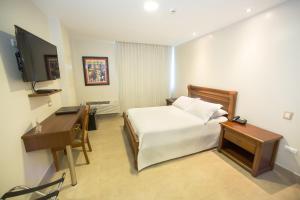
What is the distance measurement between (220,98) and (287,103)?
112cm

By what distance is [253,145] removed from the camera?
1.90 meters

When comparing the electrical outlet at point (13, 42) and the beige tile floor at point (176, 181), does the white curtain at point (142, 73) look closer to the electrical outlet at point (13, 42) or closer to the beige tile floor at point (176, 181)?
the beige tile floor at point (176, 181)

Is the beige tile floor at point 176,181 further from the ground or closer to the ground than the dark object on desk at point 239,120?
closer to the ground

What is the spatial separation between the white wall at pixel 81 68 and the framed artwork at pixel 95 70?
10 centimetres

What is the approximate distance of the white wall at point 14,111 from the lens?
4.03 ft

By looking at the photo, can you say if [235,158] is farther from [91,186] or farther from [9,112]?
[9,112]

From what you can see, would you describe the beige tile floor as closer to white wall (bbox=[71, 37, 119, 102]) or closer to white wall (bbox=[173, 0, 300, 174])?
white wall (bbox=[173, 0, 300, 174])

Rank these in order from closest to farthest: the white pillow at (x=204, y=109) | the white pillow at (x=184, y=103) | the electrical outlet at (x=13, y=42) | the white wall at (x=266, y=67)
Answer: the electrical outlet at (x=13, y=42)
the white wall at (x=266, y=67)
the white pillow at (x=204, y=109)
the white pillow at (x=184, y=103)

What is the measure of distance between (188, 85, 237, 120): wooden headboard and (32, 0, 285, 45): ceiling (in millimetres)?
1353

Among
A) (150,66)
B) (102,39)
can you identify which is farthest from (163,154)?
(102,39)

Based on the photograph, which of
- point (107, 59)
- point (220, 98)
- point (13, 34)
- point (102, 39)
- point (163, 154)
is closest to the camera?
point (13, 34)

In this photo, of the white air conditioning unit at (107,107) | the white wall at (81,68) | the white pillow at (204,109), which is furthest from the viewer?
the white air conditioning unit at (107,107)

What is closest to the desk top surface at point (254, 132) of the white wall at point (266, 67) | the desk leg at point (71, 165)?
the white wall at point (266, 67)

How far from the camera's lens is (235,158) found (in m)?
2.22
